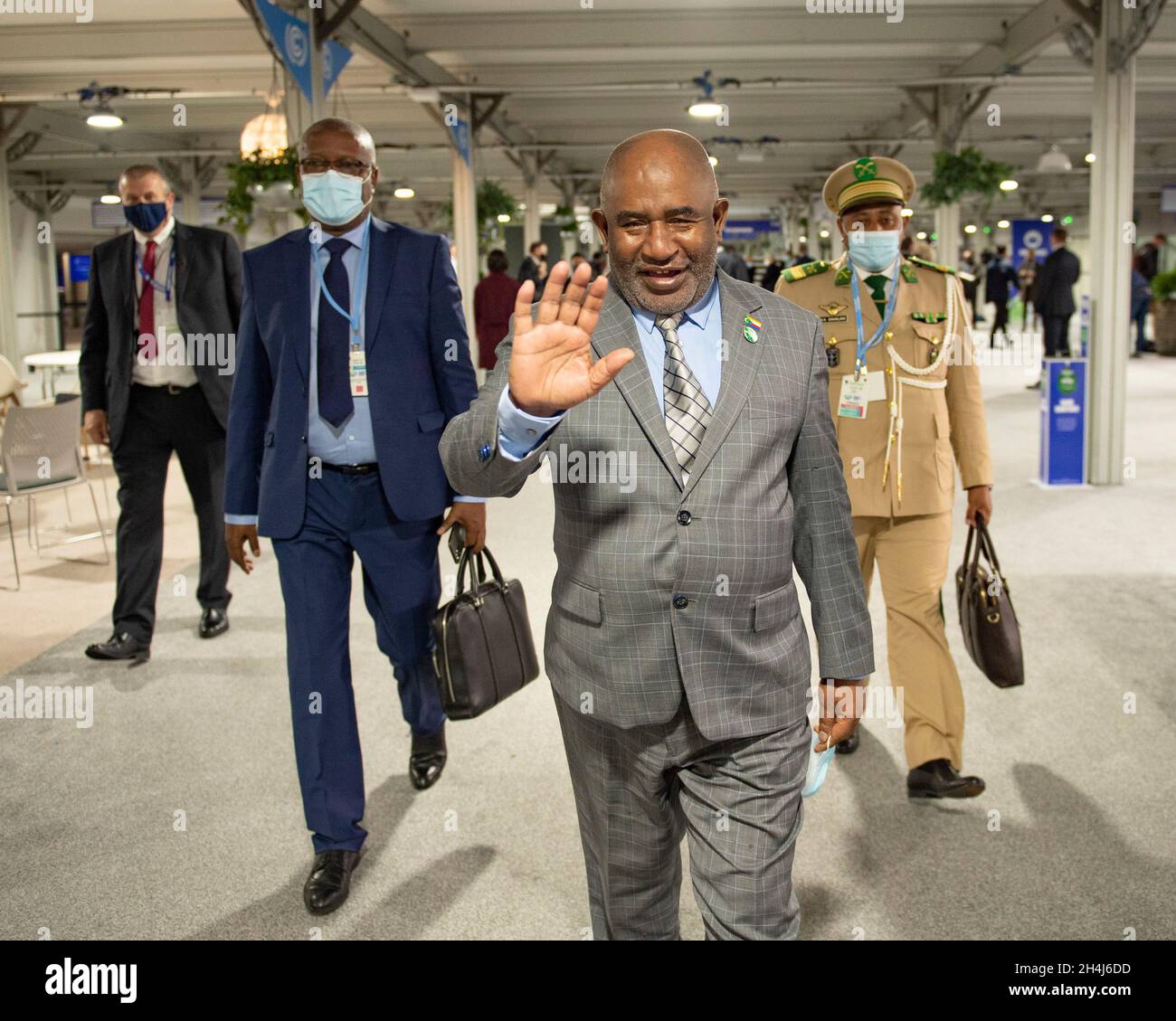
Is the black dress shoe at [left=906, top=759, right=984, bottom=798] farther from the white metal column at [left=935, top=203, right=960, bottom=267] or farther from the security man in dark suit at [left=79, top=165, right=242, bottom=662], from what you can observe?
the white metal column at [left=935, top=203, right=960, bottom=267]

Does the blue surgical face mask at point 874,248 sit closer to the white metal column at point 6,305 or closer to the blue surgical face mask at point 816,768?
the blue surgical face mask at point 816,768

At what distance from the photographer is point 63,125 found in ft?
66.6

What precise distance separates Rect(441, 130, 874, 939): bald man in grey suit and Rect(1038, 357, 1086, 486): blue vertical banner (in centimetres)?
824

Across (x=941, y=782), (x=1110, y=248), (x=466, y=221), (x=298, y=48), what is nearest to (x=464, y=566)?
(x=941, y=782)

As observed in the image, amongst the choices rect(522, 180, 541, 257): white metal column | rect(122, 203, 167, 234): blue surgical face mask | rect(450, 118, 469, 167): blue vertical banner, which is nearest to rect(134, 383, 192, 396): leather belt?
rect(122, 203, 167, 234): blue surgical face mask

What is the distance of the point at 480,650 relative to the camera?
2941 mm

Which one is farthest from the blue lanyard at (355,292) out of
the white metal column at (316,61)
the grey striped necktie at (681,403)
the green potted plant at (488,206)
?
the green potted plant at (488,206)

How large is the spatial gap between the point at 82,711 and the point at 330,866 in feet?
6.88

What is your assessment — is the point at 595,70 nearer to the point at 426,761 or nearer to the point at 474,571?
the point at 426,761

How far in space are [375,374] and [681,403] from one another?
4.54 feet

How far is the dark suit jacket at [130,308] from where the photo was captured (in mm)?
5203

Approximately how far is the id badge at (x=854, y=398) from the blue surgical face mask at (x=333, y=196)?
1.51m

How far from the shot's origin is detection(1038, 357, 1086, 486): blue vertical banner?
380 inches
